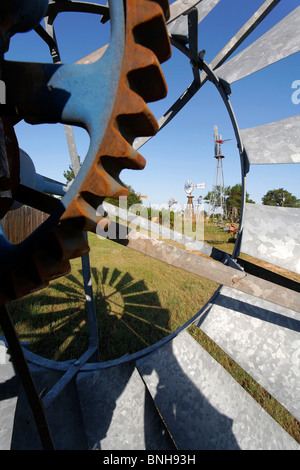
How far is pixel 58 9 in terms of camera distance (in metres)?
2.23

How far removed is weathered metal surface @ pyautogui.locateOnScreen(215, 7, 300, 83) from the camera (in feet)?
5.97

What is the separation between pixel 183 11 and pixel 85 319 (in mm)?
4799

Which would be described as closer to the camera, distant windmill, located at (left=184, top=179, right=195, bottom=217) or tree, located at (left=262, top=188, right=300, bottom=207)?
distant windmill, located at (left=184, top=179, right=195, bottom=217)

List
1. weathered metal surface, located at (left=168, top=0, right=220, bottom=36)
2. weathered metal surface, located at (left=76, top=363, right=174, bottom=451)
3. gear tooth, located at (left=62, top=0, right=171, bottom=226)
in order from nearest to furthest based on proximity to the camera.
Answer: gear tooth, located at (left=62, top=0, right=171, bottom=226)
weathered metal surface, located at (left=168, top=0, right=220, bottom=36)
weathered metal surface, located at (left=76, top=363, right=174, bottom=451)

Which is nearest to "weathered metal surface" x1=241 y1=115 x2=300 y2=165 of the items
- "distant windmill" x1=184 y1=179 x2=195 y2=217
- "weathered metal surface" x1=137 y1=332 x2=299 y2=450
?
"weathered metal surface" x1=137 y1=332 x2=299 y2=450

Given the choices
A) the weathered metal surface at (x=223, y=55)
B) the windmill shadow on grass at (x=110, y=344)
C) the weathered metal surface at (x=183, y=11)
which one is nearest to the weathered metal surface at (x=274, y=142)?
the weathered metal surface at (x=223, y=55)

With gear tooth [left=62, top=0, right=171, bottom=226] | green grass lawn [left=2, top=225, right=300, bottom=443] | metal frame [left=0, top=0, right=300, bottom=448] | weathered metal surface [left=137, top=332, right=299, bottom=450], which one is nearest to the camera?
gear tooth [left=62, top=0, right=171, bottom=226]

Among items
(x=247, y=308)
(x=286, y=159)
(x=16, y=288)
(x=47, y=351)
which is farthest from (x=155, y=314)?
(x=16, y=288)

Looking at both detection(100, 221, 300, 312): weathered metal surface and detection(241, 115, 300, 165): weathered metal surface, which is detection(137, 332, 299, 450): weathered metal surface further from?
detection(241, 115, 300, 165): weathered metal surface

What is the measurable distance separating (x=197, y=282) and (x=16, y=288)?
658cm

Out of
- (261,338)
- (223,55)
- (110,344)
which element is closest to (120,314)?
(110,344)

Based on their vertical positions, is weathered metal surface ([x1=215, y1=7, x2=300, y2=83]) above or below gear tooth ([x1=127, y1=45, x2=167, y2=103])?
above

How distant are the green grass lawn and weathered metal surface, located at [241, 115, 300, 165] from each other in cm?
290

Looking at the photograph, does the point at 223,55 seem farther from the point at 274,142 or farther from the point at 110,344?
the point at 110,344
